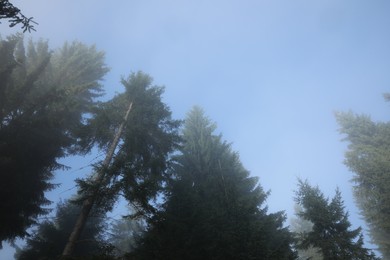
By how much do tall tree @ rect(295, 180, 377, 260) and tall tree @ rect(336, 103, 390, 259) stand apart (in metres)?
8.95

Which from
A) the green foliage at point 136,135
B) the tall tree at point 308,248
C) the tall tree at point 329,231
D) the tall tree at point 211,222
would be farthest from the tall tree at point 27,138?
the tall tree at point 308,248

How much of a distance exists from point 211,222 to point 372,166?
20786mm

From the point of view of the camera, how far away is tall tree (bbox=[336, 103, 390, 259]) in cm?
2423

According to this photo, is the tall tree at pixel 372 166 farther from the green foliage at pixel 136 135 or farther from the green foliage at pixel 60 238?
the green foliage at pixel 60 238

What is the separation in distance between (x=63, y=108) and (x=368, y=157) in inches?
1177

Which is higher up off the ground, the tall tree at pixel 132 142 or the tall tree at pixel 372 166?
the tall tree at pixel 372 166

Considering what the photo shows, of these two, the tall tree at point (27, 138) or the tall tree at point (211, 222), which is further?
the tall tree at point (27, 138)

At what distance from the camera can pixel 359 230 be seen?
16875 millimetres

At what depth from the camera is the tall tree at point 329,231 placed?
15.7m

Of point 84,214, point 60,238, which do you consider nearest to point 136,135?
point 84,214

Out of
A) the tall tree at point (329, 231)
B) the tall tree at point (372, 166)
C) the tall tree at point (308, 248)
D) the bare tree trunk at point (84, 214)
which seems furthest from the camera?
the tall tree at point (308, 248)

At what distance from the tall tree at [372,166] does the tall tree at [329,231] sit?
8948 millimetres

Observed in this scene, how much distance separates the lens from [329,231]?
17.2 metres

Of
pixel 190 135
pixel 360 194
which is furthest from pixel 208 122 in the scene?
pixel 360 194
